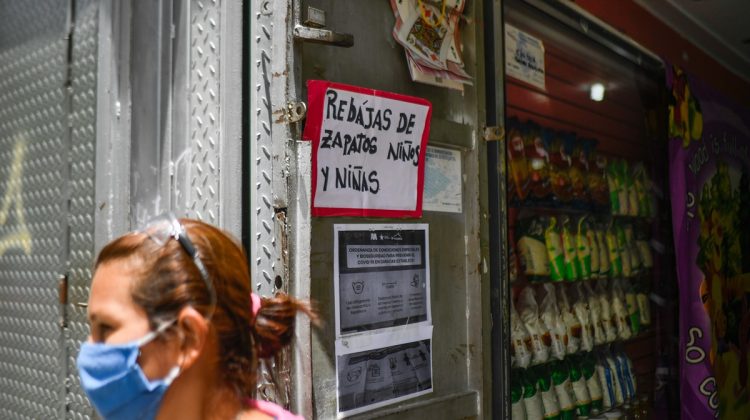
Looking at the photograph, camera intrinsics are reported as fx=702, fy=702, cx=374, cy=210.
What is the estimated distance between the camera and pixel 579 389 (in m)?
3.58

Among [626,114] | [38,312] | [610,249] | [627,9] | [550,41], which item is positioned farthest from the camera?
[627,9]

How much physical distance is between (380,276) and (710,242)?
9.79ft

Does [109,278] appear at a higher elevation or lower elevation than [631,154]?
lower

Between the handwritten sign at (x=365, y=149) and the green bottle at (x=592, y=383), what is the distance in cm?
186

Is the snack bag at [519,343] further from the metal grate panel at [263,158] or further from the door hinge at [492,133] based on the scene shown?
the metal grate panel at [263,158]

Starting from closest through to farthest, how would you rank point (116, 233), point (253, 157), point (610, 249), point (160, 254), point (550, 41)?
point (160, 254) < point (253, 157) < point (116, 233) < point (550, 41) < point (610, 249)

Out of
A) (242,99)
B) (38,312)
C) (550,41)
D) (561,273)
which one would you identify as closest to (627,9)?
(550,41)

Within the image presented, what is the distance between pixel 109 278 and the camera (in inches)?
53.3

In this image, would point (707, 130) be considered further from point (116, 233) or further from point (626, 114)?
point (116, 233)

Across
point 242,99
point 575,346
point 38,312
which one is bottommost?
point 575,346

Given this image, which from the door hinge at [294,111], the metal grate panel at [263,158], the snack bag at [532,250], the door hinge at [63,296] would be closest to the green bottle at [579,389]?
the snack bag at [532,250]

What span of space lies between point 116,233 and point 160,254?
0.89 meters

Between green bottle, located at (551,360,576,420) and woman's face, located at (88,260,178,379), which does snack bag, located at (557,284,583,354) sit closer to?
green bottle, located at (551,360,576,420)

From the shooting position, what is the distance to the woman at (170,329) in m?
1.30
